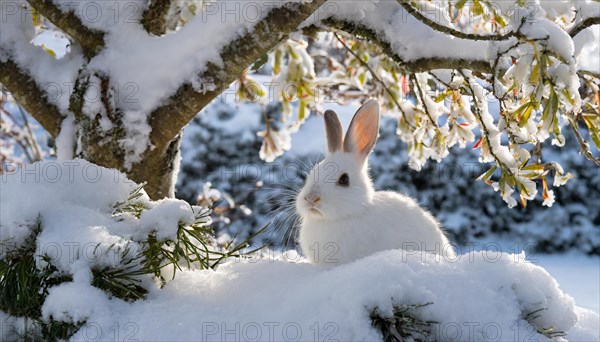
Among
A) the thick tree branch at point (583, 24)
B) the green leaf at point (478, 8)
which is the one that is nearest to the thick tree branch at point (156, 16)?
the green leaf at point (478, 8)

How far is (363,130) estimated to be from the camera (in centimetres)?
229

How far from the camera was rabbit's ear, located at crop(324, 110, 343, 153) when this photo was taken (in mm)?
2299

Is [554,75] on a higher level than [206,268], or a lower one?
higher

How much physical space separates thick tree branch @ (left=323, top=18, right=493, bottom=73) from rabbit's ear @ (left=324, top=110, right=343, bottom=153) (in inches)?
16.8

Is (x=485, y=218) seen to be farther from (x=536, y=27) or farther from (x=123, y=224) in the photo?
(x=123, y=224)

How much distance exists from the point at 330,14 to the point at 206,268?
4.43 feet

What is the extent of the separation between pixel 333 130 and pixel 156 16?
37.1 inches

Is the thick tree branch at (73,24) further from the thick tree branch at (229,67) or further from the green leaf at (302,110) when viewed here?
the green leaf at (302,110)

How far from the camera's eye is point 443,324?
4.65 ft

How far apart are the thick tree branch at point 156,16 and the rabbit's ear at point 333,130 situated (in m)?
0.88

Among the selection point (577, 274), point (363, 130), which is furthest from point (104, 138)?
point (577, 274)

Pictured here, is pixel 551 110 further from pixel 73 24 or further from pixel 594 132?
pixel 73 24

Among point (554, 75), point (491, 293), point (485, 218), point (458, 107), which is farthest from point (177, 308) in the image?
point (485, 218)

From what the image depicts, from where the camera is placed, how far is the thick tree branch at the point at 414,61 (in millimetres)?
2311
